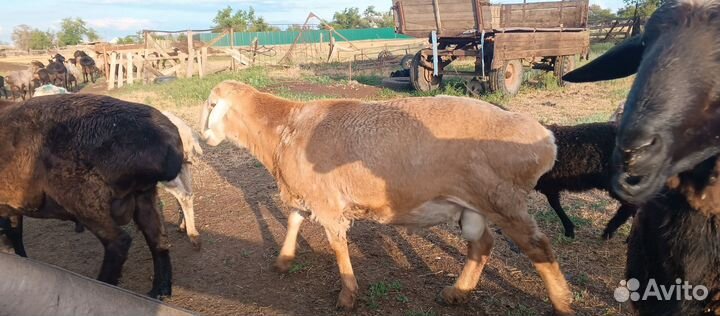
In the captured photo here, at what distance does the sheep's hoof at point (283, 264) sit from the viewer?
4664 mm

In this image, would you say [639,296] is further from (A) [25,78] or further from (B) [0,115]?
(A) [25,78]

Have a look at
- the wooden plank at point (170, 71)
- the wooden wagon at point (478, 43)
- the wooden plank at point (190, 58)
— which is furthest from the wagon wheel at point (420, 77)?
the wooden plank at point (170, 71)

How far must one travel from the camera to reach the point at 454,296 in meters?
3.99

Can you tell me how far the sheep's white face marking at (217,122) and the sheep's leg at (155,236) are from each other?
0.75 m

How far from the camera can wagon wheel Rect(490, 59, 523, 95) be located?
45.1 ft

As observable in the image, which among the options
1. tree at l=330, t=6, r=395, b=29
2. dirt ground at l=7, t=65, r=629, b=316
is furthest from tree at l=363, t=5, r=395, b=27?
dirt ground at l=7, t=65, r=629, b=316

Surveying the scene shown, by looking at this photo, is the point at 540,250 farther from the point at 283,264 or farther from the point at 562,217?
the point at 283,264

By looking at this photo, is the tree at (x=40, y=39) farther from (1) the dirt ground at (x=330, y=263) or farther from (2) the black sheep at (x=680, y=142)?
(2) the black sheep at (x=680, y=142)

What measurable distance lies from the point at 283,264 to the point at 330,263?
51 cm

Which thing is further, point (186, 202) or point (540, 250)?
point (186, 202)

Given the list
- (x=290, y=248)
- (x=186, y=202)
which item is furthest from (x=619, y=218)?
(x=186, y=202)

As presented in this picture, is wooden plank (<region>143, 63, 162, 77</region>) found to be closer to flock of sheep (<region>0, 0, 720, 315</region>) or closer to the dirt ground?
the dirt ground

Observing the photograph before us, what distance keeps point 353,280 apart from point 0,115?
3.65m

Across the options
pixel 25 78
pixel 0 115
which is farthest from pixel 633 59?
pixel 25 78
